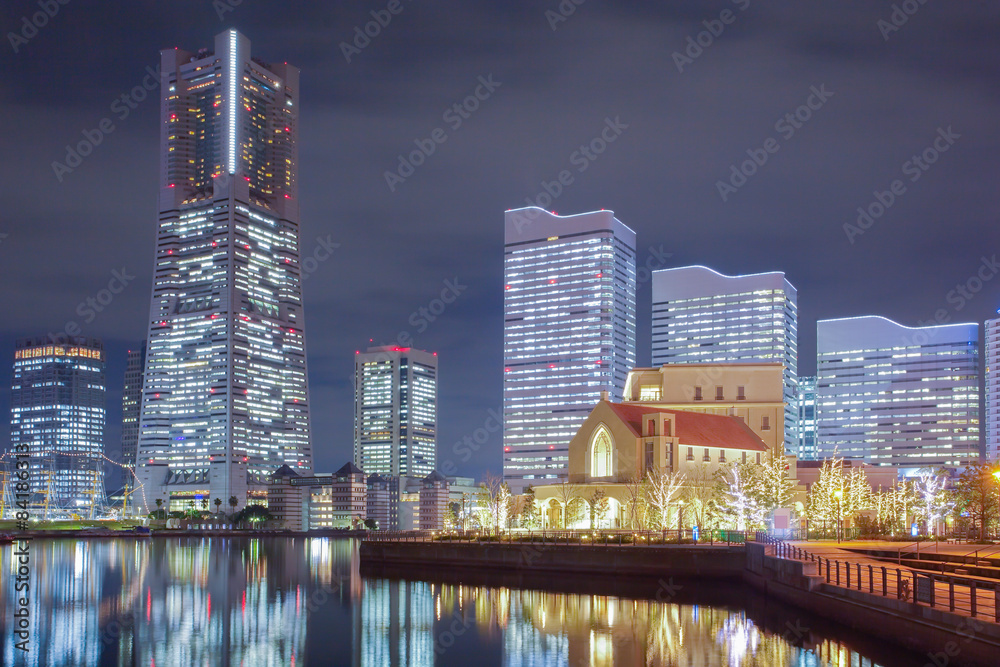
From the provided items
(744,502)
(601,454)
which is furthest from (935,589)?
(601,454)

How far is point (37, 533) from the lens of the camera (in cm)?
19850

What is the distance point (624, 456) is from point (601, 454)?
2.94 m

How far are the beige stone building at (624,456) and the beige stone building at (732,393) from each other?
1475cm

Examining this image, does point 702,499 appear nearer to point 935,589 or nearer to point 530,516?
point 530,516

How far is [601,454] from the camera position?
9519 centimetres

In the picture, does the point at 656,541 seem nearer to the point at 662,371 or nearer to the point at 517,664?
the point at 517,664

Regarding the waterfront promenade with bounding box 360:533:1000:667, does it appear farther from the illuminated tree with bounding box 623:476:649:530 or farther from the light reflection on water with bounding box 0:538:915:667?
the illuminated tree with bounding box 623:476:649:530

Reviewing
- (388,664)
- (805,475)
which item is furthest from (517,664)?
(805,475)

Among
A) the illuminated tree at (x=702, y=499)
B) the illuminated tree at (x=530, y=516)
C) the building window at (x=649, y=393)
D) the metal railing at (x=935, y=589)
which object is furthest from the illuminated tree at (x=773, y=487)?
the metal railing at (x=935, y=589)

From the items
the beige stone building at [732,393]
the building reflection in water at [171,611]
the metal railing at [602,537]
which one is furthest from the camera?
the beige stone building at [732,393]

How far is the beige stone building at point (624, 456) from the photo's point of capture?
296 ft

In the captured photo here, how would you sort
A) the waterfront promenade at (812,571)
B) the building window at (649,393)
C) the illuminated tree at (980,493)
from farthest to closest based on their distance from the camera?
1. the building window at (649,393)
2. the illuminated tree at (980,493)
3. the waterfront promenade at (812,571)

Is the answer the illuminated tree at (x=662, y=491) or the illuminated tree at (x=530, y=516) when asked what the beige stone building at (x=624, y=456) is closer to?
the illuminated tree at (x=530, y=516)

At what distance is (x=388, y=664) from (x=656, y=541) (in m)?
Answer: 34.3
